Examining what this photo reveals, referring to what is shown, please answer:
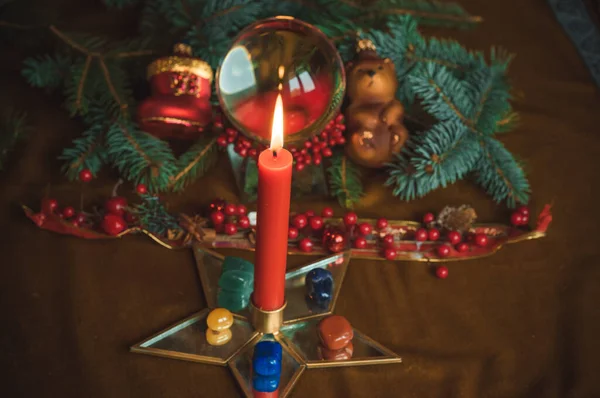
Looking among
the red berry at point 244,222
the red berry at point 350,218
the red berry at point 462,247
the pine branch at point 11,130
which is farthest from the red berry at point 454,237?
the pine branch at point 11,130

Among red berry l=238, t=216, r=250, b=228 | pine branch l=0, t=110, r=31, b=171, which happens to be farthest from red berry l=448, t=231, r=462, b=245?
pine branch l=0, t=110, r=31, b=171

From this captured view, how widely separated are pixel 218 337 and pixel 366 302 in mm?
164

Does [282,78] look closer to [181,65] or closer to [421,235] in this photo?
[181,65]

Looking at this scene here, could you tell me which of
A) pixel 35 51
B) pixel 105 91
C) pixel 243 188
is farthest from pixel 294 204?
pixel 35 51

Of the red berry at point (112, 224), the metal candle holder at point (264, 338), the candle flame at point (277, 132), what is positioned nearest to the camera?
the candle flame at point (277, 132)

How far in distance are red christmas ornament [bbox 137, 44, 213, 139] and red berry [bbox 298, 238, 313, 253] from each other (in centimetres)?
18

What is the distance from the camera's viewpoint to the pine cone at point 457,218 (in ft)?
2.29

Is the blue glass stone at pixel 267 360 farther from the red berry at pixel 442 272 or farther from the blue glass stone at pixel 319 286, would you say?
the red berry at pixel 442 272

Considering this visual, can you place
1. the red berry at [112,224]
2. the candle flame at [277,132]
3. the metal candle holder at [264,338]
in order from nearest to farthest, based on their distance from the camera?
the candle flame at [277,132] < the metal candle holder at [264,338] < the red berry at [112,224]

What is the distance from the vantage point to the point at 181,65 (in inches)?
27.4

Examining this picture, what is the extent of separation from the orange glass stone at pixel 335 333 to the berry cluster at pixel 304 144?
8.5 inches

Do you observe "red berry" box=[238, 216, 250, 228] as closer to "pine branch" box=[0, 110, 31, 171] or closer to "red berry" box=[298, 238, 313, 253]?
"red berry" box=[298, 238, 313, 253]

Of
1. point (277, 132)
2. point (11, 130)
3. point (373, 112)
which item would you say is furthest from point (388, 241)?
point (11, 130)

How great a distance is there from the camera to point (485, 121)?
29.3 inches
